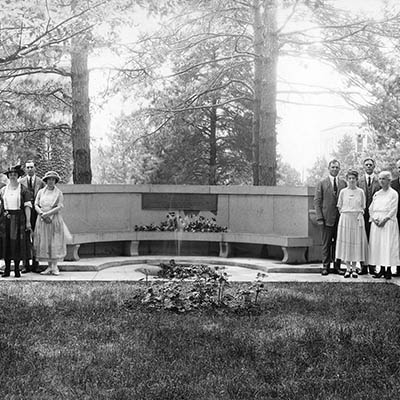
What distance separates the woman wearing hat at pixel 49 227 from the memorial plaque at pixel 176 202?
11.5 ft

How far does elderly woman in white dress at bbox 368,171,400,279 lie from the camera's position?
10.5m

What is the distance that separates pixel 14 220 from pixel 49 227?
63 cm

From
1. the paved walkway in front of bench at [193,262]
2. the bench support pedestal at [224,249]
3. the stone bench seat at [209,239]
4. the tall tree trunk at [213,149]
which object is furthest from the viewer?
the tall tree trunk at [213,149]

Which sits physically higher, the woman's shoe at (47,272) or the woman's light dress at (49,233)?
the woman's light dress at (49,233)

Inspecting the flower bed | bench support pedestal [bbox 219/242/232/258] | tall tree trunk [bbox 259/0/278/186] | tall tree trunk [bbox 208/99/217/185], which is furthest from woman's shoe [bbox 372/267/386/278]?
tall tree trunk [bbox 208/99/217/185]

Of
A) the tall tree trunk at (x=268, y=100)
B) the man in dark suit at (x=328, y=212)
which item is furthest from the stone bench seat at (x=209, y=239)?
the tall tree trunk at (x=268, y=100)

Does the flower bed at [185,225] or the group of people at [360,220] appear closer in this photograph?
the group of people at [360,220]

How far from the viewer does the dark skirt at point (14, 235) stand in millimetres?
10512

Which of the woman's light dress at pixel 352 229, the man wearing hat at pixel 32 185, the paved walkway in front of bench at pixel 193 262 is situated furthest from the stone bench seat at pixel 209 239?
the woman's light dress at pixel 352 229

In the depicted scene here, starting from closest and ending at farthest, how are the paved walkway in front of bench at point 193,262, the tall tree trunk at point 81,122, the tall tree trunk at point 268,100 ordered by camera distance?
the paved walkway in front of bench at point 193,262
the tall tree trunk at point 81,122
the tall tree trunk at point 268,100

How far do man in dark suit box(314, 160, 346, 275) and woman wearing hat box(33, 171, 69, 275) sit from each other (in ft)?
14.6

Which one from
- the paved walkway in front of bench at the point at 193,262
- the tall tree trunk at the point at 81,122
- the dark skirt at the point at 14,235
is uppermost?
the tall tree trunk at the point at 81,122

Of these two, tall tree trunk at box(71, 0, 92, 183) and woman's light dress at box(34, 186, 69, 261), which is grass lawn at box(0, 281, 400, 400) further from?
tall tree trunk at box(71, 0, 92, 183)

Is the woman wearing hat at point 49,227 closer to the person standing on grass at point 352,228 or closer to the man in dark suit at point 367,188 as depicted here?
the person standing on grass at point 352,228
